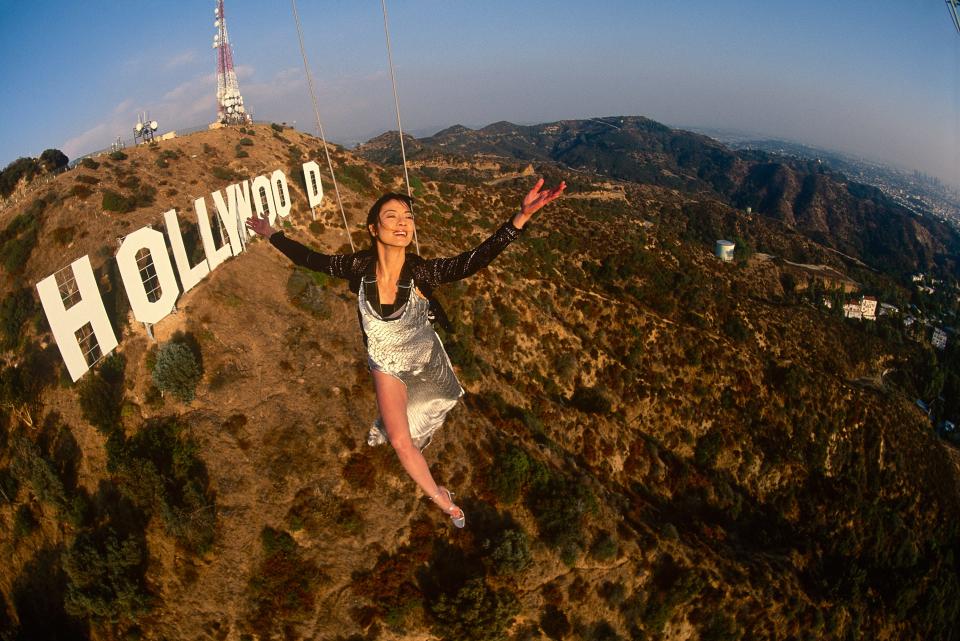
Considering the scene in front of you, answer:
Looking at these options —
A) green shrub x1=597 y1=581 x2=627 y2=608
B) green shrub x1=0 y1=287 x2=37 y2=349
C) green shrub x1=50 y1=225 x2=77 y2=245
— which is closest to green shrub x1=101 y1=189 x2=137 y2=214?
green shrub x1=50 y1=225 x2=77 y2=245

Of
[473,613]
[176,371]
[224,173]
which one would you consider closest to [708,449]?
[473,613]

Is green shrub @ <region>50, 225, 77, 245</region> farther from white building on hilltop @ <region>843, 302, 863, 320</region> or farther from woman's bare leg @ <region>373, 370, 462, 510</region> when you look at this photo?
white building on hilltop @ <region>843, 302, 863, 320</region>

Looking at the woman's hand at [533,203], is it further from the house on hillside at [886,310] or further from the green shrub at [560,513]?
the house on hillside at [886,310]

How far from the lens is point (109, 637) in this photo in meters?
18.4

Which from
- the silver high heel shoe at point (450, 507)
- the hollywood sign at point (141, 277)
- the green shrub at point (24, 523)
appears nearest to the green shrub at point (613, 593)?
the silver high heel shoe at point (450, 507)

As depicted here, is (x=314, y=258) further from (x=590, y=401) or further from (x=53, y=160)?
(x=53, y=160)

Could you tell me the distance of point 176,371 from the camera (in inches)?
844

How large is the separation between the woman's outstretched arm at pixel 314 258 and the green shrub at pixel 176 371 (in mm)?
19761

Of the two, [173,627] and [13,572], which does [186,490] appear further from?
[13,572]

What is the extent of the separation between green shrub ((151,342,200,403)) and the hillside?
1.14ft

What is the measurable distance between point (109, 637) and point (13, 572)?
20.6 feet

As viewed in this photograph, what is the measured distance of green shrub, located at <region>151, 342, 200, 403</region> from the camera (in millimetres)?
21312

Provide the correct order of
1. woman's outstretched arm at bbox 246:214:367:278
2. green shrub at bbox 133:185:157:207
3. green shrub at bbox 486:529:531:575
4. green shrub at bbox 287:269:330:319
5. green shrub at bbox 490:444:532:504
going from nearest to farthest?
woman's outstretched arm at bbox 246:214:367:278, green shrub at bbox 486:529:531:575, green shrub at bbox 490:444:532:504, green shrub at bbox 287:269:330:319, green shrub at bbox 133:185:157:207

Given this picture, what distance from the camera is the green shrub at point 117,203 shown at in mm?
29312
